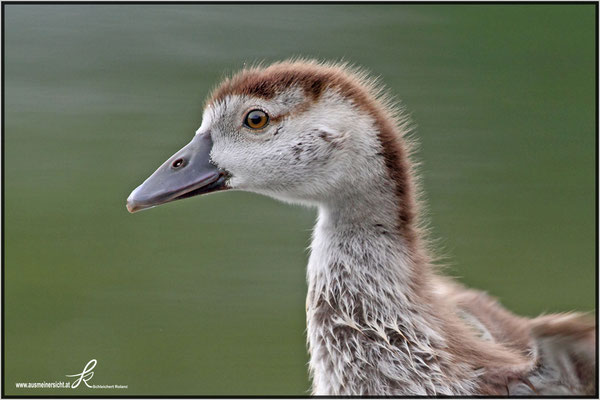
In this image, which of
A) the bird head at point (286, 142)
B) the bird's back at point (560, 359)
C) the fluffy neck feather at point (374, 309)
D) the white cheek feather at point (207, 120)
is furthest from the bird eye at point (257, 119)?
the bird's back at point (560, 359)

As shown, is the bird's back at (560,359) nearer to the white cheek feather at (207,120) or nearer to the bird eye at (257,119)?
the bird eye at (257,119)

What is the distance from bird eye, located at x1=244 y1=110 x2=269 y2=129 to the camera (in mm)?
2570

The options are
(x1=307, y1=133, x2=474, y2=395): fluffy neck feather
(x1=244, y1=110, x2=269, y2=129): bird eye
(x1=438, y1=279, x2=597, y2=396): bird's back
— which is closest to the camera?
(x1=438, y1=279, x2=597, y2=396): bird's back

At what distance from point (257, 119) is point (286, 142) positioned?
0.10 metres

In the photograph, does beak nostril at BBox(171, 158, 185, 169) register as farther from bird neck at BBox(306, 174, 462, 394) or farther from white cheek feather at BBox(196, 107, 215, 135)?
bird neck at BBox(306, 174, 462, 394)

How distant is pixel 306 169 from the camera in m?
2.54

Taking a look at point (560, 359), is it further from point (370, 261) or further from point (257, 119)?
point (257, 119)

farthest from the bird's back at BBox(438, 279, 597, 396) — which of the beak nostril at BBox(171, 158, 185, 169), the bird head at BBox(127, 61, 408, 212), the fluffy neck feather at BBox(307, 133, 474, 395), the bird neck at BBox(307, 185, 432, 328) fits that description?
the beak nostril at BBox(171, 158, 185, 169)

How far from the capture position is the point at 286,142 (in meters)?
2.55

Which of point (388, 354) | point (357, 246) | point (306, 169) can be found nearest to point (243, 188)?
point (306, 169)

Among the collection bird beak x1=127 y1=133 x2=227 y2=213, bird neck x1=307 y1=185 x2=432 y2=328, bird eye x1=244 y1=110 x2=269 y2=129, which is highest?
bird eye x1=244 y1=110 x2=269 y2=129

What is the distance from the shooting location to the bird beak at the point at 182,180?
8.45 feet

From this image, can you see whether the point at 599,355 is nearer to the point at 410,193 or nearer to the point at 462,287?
the point at 410,193

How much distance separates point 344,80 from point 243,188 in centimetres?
41
